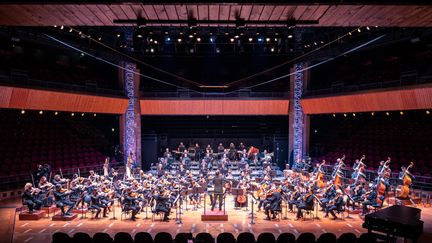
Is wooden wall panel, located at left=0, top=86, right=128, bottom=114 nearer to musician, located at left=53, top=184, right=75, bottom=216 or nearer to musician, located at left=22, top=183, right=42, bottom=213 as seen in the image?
musician, located at left=22, top=183, right=42, bottom=213

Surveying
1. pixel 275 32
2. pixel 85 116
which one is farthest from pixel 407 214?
pixel 85 116

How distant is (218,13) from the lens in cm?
534

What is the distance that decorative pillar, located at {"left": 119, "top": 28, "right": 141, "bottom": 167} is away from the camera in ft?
67.8

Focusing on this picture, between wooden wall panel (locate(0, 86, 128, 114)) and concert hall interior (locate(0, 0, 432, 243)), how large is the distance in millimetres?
83

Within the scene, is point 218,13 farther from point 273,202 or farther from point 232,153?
point 232,153

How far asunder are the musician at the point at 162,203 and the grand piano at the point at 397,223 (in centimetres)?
626

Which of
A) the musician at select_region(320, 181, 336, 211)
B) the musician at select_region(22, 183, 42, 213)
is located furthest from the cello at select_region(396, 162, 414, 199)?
the musician at select_region(22, 183, 42, 213)

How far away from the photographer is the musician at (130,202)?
1164 centimetres

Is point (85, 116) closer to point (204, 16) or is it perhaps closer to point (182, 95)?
point (182, 95)

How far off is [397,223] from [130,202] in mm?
8136

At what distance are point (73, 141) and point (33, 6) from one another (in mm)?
15321

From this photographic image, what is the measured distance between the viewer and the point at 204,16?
552 centimetres

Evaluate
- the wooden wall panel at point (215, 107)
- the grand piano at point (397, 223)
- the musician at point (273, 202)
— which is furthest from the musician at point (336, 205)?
the wooden wall panel at point (215, 107)

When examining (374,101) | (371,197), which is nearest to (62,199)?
(371,197)
